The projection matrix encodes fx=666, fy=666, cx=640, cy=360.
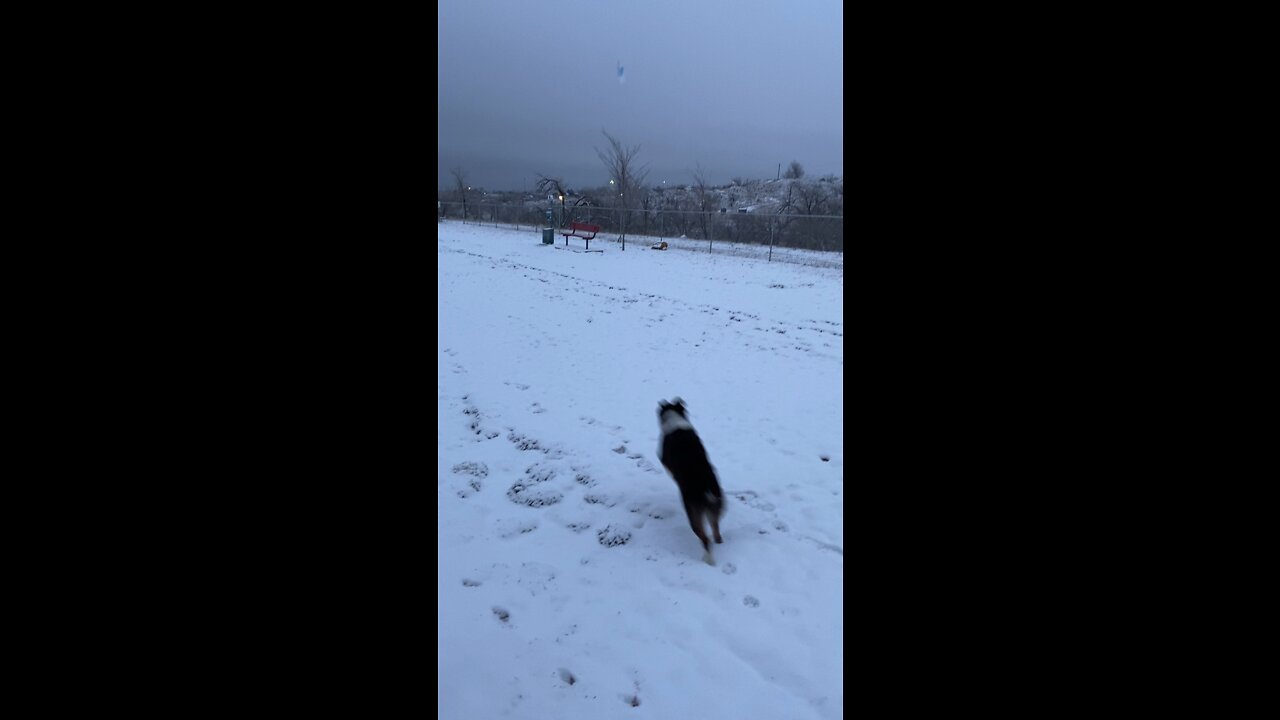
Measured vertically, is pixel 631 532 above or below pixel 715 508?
below

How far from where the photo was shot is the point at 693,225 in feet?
110

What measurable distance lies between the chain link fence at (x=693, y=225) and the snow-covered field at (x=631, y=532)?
13.8 m

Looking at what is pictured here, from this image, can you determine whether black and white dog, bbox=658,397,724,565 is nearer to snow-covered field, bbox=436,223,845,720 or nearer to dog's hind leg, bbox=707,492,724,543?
dog's hind leg, bbox=707,492,724,543


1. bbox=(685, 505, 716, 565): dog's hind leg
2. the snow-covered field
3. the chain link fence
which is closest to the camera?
the snow-covered field

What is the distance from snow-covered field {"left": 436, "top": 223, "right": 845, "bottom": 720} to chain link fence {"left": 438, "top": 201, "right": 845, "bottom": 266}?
45.3 feet

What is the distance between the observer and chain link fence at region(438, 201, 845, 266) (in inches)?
1013

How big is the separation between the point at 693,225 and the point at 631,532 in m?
30.6

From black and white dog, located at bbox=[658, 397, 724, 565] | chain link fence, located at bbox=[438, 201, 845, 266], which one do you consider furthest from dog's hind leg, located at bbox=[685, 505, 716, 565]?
chain link fence, located at bbox=[438, 201, 845, 266]

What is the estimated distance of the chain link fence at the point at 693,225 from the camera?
25.7 metres

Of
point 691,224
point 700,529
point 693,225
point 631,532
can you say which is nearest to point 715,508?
point 700,529

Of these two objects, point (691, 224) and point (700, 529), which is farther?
point (691, 224)

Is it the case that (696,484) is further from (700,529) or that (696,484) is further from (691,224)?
(691,224)
